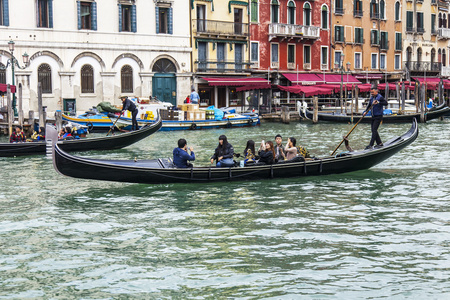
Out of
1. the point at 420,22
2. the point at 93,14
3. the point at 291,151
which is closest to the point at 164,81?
the point at 93,14

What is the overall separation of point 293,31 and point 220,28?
5.13 metres

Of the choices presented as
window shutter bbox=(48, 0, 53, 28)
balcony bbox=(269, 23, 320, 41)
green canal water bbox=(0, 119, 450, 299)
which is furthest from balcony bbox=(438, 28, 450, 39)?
green canal water bbox=(0, 119, 450, 299)

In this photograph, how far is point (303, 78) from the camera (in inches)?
1475

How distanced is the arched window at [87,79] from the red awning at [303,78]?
11.8 metres

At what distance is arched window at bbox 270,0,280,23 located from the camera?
36.5m

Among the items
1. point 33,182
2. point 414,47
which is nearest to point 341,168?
point 33,182

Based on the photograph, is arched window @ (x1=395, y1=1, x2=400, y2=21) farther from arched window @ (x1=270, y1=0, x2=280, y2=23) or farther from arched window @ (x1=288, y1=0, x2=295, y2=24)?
arched window @ (x1=270, y1=0, x2=280, y2=23)

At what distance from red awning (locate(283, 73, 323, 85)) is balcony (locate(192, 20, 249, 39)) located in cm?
365

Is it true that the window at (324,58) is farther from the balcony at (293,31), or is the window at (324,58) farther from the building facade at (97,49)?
the building facade at (97,49)

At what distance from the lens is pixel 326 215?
388 inches

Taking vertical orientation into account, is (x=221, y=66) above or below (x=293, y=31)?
below

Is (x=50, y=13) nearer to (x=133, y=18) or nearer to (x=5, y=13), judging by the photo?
(x=5, y=13)

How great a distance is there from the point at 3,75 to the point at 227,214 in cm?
2010

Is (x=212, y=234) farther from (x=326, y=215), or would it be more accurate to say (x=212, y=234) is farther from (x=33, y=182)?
(x=33, y=182)
